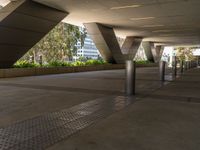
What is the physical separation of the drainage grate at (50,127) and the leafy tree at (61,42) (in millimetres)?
18878

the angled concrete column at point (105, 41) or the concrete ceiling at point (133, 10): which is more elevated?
the concrete ceiling at point (133, 10)

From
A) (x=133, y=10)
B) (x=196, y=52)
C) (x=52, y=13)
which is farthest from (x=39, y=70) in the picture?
(x=196, y=52)

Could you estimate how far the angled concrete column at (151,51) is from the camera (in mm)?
38763

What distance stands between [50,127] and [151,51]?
3765 cm

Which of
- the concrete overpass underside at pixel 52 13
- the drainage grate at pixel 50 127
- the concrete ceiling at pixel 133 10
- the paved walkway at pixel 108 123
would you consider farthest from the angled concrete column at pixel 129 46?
the drainage grate at pixel 50 127

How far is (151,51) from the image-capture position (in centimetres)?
3956

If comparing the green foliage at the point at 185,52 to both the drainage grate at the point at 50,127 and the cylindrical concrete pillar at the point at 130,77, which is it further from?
the drainage grate at the point at 50,127

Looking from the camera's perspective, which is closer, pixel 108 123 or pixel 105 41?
pixel 108 123

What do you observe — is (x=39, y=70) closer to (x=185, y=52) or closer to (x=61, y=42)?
(x=61, y=42)

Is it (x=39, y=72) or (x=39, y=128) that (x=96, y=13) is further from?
(x=39, y=128)

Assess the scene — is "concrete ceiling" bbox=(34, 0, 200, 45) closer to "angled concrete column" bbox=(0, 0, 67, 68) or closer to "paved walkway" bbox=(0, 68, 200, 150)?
Result: "angled concrete column" bbox=(0, 0, 67, 68)

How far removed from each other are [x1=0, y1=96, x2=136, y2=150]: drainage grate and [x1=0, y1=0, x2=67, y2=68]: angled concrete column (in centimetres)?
886

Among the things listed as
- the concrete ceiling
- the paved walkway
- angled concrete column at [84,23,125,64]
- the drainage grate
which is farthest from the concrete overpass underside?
the drainage grate

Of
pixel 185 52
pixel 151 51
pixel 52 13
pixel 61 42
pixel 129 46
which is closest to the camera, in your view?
pixel 52 13
